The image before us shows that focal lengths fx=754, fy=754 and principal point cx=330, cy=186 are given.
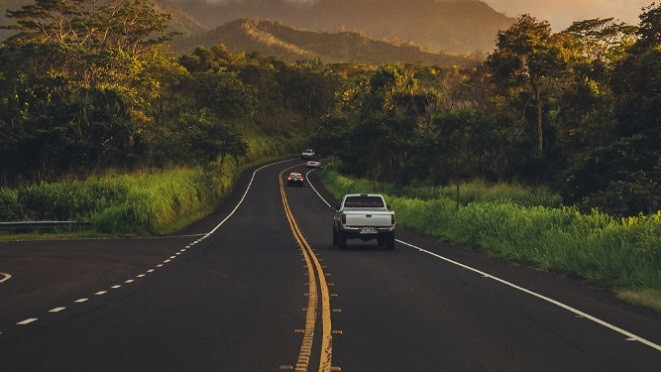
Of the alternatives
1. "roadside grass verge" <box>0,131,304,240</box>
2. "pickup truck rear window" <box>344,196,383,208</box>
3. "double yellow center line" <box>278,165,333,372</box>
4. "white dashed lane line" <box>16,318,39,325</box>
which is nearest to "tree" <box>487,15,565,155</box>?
"roadside grass verge" <box>0,131,304,240</box>

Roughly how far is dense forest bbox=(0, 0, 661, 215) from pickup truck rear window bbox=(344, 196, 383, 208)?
10.1 metres

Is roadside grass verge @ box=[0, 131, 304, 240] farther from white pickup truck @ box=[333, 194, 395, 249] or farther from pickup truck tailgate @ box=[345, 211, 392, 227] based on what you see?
pickup truck tailgate @ box=[345, 211, 392, 227]

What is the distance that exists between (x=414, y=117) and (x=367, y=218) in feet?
130

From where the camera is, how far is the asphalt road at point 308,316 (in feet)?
27.8

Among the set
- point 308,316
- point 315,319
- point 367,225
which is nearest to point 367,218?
point 367,225

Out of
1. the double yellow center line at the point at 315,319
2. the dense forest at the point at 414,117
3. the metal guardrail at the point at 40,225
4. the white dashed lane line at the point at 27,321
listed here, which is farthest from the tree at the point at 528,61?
the white dashed lane line at the point at 27,321

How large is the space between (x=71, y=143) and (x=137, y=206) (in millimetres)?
20702

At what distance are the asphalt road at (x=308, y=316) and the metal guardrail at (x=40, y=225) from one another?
983 centimetres

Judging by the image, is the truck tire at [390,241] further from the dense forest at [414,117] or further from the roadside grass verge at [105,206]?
the roadside grass verge at [105,206]

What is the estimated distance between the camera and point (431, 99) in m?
61.5

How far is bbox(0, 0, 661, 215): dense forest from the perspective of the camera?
119 feet

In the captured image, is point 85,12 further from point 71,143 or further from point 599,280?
point 599,280

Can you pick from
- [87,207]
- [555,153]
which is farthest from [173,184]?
[555,153]

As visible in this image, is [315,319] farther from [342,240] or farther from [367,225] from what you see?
[342,240]
